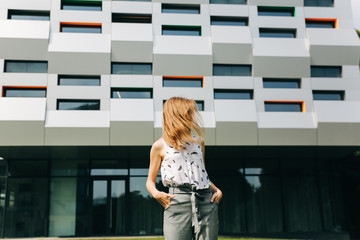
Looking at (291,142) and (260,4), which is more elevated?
(260,4)

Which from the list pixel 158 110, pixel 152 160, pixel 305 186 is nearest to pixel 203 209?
pixel 152 160

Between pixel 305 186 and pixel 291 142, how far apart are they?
347 centimetres

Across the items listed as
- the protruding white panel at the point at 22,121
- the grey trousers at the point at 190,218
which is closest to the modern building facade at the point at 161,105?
the protruding white panel at the point at 22,121

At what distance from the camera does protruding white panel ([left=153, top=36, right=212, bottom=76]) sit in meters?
14.2

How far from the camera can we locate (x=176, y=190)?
2.20 metres

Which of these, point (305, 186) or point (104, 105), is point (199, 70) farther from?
point (305, 186)

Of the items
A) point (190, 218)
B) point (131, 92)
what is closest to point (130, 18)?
point (131, 92)

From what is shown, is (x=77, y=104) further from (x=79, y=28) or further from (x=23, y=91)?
(x=79, y=28)

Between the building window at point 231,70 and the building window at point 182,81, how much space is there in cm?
70

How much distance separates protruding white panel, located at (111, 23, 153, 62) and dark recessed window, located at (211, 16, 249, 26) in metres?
2.74

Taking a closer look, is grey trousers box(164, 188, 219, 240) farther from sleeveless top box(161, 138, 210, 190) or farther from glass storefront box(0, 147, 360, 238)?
glass storefront box(0, 147, 360, 238)

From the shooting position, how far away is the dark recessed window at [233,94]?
14766 millimetres

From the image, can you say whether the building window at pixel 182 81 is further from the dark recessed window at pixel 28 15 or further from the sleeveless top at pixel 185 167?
the sleeveless top at pixel 185 167

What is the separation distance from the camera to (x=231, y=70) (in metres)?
14.9
